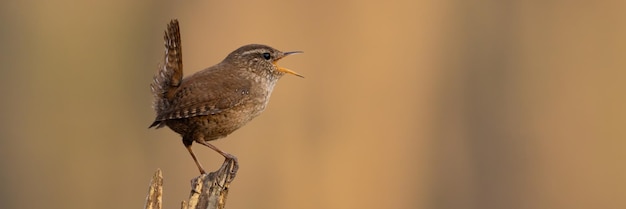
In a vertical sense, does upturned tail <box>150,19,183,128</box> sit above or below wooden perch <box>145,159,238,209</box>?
above

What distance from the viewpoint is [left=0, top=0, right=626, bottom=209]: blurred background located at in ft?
42.8

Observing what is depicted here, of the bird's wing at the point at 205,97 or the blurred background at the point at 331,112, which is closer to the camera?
the bird's wing at the point at 205,97

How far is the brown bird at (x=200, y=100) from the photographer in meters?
4.95

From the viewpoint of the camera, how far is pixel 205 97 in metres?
4.98

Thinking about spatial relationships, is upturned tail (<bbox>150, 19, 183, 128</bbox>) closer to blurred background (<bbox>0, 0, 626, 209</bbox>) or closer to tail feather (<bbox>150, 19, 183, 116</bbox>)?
tail feather (<bbox>150, 19, 183, 116</bbox>)

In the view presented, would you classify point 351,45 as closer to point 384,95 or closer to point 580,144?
point 384,95

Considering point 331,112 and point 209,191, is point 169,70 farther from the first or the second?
point 331,112

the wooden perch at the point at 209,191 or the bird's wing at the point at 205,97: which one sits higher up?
the bird's wing at the point at 205,97

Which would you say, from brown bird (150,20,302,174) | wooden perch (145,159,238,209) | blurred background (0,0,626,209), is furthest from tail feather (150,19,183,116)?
blurred background (0,0,626,209)

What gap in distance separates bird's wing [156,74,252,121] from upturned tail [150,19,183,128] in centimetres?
4

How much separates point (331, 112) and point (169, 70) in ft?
27.4

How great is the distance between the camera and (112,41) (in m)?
14.3

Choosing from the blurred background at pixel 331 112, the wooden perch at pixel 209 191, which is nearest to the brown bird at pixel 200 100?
the wooden perch at pixel 209 191

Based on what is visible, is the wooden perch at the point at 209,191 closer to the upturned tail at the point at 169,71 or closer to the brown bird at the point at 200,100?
the brown bird at the point at 200,100
